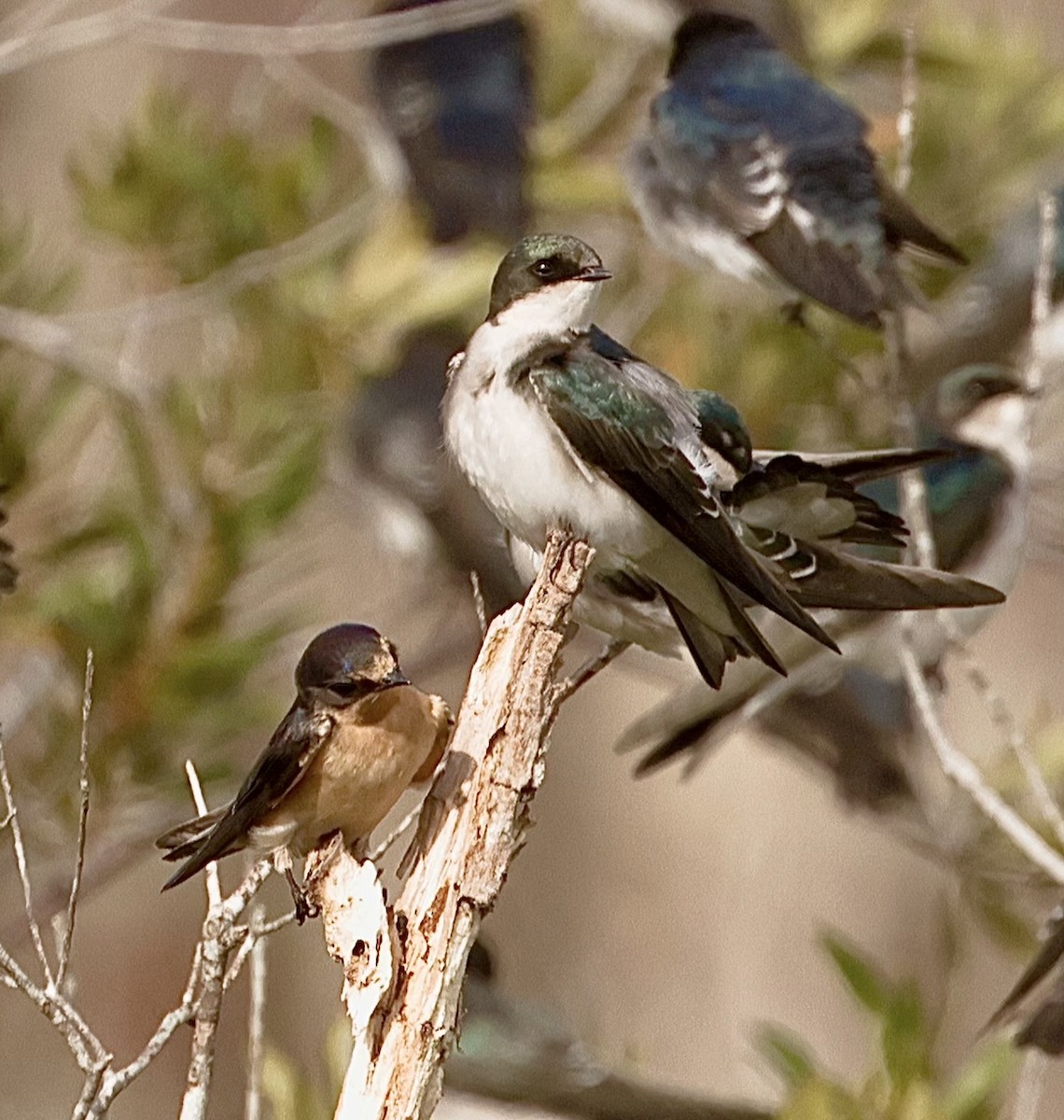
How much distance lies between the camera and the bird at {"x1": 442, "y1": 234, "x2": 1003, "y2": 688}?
1.47 meters

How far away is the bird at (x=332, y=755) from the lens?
1384mm

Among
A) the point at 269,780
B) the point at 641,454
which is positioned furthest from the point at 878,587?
the point at 269,780

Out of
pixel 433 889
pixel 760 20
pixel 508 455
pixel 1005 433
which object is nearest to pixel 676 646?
pixel 508 455

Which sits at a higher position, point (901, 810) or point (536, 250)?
point (536, 250)

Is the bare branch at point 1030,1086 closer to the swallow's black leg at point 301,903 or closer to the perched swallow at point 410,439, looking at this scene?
the swallow's black leg at point 301,903

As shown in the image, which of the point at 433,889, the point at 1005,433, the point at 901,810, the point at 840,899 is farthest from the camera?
the point at 840,899

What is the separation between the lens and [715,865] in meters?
4.81

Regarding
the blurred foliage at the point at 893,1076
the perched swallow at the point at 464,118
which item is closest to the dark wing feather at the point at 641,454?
the blurred foliage at the point at 893,1076

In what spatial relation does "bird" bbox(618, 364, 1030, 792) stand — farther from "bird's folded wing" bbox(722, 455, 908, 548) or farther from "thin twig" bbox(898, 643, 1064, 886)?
"bird's folded wing" bbox(722, 455, 908, 548)

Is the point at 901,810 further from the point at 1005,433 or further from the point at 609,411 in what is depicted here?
the point at 609,411

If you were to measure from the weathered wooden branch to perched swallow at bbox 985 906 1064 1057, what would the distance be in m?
0.92

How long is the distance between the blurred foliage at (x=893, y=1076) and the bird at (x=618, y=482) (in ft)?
3.17

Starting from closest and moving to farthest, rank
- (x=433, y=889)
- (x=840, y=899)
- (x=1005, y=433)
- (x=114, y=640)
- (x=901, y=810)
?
1. (x=433, y=889)
2. (x=114, y=640)
3. (x=1005, y=433)
4. (x=901, y=810)
5. (x=840, y=899)

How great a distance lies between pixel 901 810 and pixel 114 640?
142 cm
